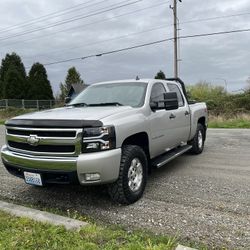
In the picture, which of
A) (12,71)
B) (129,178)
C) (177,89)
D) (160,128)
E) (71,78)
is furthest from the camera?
(71,78)

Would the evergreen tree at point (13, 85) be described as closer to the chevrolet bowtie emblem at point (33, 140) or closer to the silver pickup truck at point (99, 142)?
the silver pickup truck at point (99, 142)

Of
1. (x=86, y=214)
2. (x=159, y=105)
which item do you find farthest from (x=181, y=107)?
(x=86, y=214)

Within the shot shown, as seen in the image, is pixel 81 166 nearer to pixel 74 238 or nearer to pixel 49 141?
pixel 49 141

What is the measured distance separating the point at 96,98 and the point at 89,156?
203cm

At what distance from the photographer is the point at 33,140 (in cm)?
480

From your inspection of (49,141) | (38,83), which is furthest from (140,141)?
(38,83)

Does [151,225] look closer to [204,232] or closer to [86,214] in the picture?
[204,232]

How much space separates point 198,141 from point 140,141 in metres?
3.43

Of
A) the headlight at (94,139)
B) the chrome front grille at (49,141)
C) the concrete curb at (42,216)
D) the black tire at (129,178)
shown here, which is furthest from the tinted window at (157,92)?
the concrete curb at (42,216)

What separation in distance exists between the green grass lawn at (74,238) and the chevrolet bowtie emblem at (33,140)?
41.6 inches

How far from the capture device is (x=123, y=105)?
5.77 meters

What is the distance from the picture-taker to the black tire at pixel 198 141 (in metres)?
8.54

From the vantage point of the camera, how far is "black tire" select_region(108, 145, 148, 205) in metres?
4.87

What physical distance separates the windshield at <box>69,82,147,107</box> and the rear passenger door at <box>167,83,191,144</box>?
2.98 feet
